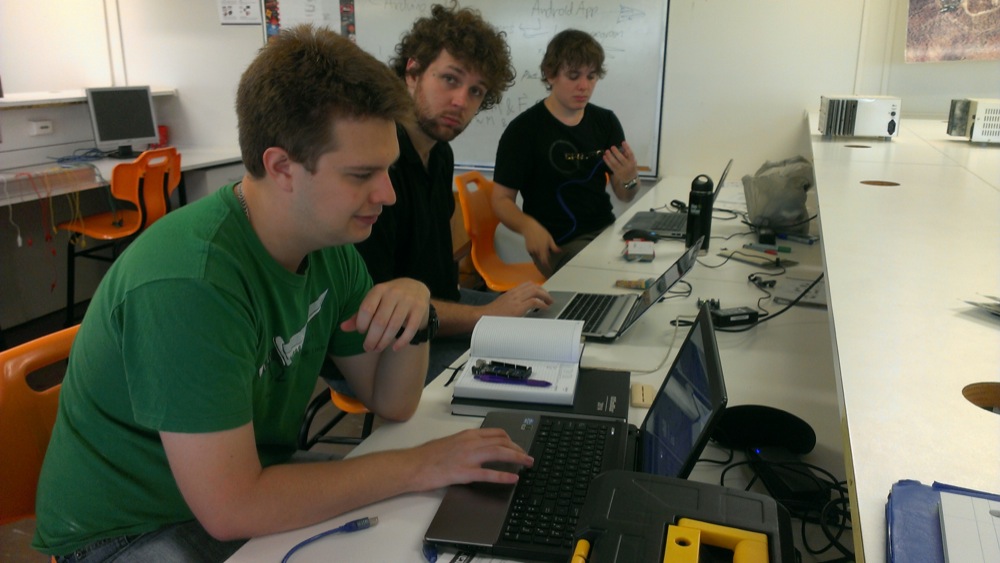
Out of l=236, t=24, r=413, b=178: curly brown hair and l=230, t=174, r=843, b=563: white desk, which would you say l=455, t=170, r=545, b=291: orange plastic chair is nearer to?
l=230, t=174, r=843, b=563: white desk

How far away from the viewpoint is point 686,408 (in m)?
0.96

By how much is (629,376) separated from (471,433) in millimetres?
435

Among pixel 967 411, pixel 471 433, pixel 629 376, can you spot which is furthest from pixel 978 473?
pixel 629 376

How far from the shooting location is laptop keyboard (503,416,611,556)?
923mm

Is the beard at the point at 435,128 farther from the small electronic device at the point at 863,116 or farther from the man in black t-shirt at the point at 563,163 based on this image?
the small electronic device at the point at 863,116

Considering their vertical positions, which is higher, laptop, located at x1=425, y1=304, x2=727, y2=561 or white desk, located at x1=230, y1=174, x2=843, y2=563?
laptop, located at x1=425, y1=304, x2=727, y2=561

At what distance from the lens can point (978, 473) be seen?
648mm

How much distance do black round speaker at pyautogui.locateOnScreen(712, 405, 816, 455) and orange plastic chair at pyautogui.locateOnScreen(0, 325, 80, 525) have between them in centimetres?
111

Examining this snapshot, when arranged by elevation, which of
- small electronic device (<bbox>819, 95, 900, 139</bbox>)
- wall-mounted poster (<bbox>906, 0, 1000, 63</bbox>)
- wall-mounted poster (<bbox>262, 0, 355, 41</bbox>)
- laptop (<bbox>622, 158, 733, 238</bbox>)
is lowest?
laptop (<bbox>622, 158, 733, 238</bbox>)

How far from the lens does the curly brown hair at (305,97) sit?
3.33 feet

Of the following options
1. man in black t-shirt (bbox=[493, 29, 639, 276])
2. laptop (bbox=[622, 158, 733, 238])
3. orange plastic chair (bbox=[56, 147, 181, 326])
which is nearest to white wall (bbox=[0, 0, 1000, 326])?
orange plastic chair (bbox=[56, 147, 181, 326])

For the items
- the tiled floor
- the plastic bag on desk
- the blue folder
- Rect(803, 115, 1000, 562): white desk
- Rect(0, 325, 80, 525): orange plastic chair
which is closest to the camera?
the blue folder

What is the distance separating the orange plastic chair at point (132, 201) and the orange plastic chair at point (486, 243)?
160cm

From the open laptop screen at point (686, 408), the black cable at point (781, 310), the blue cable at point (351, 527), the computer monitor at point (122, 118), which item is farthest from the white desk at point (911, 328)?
the computer monitor at point (122, 118)
